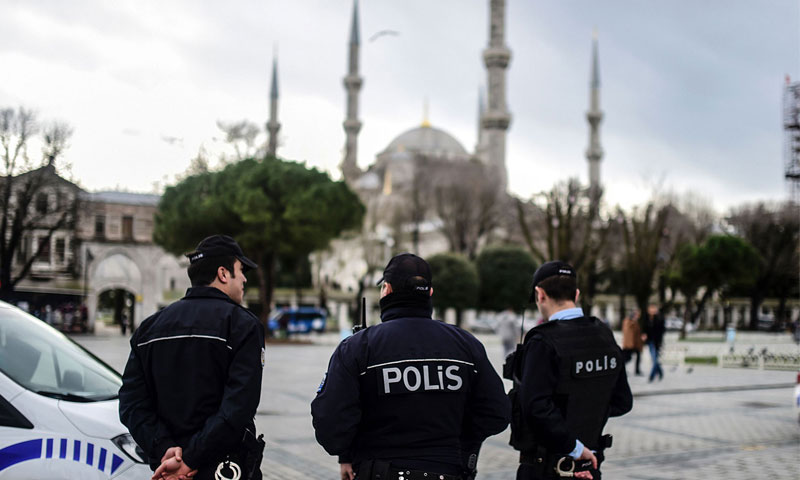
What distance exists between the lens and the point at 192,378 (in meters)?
3.30

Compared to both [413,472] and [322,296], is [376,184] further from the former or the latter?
[413,472]

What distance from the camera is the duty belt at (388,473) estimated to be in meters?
3.02

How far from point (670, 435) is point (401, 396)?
323 inches

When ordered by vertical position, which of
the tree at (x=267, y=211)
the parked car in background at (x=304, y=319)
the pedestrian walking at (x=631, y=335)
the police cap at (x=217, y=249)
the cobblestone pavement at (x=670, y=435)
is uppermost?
the tree at (x=267, y=211)

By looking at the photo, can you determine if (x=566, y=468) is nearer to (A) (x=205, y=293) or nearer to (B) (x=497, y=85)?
(A) (x=205, y=293)

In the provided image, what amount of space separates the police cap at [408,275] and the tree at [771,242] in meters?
50.7

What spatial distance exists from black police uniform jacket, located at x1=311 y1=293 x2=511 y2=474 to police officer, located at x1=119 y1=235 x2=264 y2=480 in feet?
1.22

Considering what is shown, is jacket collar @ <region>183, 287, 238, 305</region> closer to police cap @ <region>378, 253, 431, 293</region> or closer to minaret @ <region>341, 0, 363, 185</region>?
police cap @ <region>378, 253, 431, 293</region>

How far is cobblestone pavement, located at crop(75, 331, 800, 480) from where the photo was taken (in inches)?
313

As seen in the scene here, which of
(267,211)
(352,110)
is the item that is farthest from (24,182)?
(352,110)

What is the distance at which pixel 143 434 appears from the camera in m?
3.31

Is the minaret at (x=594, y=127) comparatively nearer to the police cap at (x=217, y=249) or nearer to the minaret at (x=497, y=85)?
the minaret at (x=497, y=85)

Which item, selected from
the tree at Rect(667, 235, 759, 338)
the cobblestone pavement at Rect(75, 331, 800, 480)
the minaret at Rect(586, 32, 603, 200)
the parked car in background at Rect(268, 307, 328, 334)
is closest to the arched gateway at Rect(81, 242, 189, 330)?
the parked car in background at Rect(268, 307, 328, 334)

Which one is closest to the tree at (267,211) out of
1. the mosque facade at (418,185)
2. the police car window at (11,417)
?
the mosque facade at (418,185)
